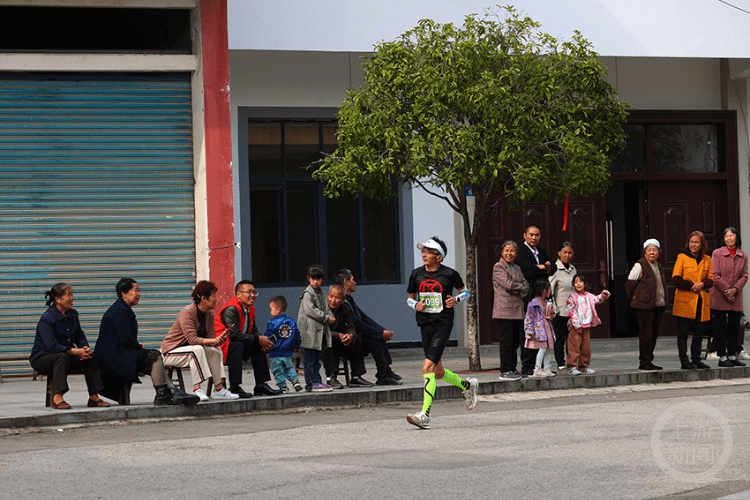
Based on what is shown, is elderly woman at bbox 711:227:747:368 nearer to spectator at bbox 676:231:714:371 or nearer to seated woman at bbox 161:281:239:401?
spectator at bbox 676:231:714:371

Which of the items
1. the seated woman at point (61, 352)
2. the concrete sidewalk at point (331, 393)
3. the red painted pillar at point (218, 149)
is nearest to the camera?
the concrete sidewalk at point (331, 393)

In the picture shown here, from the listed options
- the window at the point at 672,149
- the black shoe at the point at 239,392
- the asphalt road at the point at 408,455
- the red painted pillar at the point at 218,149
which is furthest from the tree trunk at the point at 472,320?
the window at the point at 672,149

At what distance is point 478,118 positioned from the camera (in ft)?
47.3

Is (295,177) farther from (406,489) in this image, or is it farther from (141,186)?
(406,489)

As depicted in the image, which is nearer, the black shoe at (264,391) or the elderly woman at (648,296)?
the black shoe at (264,391)

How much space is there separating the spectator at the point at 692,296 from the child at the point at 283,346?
489cm

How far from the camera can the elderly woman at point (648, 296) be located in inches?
579

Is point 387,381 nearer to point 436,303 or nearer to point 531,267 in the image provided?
point 531,267

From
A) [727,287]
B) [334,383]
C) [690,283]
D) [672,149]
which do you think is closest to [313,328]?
[334,383]

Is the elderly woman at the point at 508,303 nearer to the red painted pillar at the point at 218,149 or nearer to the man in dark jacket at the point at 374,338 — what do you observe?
the man in dark jacket at the point at 374,338

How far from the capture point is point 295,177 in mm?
18656

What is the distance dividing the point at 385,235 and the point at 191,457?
425 inches

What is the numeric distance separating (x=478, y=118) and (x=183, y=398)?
5.33m

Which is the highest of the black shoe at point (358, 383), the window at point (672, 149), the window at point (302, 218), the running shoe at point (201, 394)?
the window at point (672, 149)
